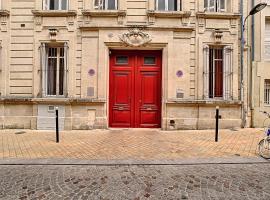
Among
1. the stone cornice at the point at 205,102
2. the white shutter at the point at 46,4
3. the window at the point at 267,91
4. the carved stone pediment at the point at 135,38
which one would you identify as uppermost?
the white shutter at the point at 46,4

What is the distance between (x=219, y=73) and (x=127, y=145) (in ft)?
18.1

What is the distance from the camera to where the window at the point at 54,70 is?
8.93m

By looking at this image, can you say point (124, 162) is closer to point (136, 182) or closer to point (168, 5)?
point (136, 182)

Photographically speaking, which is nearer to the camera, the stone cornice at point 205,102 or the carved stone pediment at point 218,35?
the stone cornice at point 205,102

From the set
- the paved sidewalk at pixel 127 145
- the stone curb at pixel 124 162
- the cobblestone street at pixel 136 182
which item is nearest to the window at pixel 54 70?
the paved sidewalk at pixel 127 145

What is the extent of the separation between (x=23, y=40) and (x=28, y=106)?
2.77 metres

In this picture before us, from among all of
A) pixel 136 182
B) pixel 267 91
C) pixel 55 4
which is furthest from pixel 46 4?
pixel 267 91

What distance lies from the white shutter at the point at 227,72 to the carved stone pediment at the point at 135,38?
11.0 ft

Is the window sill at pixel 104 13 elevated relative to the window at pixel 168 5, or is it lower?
lower

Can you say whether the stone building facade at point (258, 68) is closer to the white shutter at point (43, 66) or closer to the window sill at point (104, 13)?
the window sill at point (104, 13)

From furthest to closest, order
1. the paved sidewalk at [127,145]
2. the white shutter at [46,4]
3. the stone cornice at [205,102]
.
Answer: the white shutter at [46,4]
the stone cornice at [205,102]
the paved sidewalk at [127,145]

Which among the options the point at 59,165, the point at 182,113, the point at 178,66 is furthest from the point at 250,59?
the point at 59,165

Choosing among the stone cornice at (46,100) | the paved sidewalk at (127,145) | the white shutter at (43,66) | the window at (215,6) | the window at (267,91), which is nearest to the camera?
the paved sidewalk at (127,145)

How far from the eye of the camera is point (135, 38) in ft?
28.4
